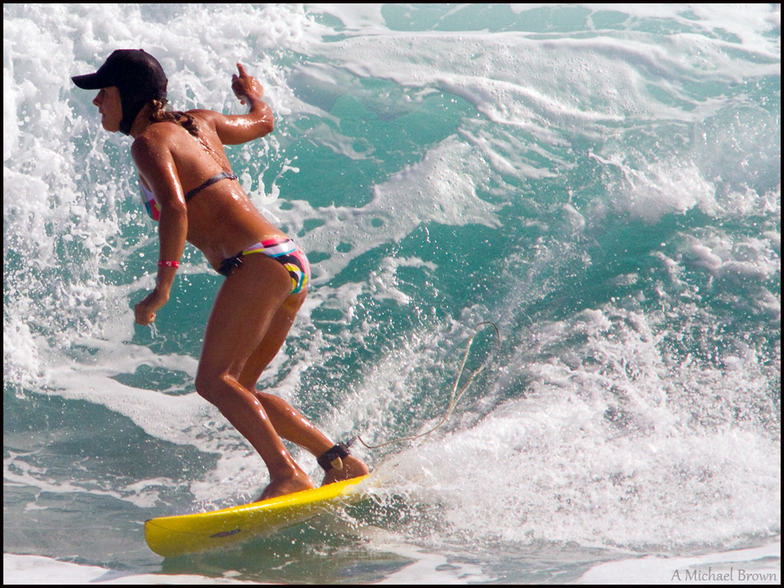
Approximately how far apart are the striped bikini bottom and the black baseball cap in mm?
653

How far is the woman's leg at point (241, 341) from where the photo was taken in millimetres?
2182

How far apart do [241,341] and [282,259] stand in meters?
0.34

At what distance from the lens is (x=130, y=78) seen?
7.05 ft

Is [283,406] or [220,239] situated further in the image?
[283,406]

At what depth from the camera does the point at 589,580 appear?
77.8 inches

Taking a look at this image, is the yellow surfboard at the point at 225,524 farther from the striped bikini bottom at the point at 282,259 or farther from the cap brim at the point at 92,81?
the cap brim at the point at 92,81

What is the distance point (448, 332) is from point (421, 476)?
1.53 meters

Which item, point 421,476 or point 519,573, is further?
point 421,476

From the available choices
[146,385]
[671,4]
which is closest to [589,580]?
[146,385]

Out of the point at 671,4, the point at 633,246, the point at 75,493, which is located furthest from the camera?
the point at 671,4

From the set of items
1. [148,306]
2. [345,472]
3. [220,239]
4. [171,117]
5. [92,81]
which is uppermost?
[92,81]

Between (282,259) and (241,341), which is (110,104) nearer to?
(282,259)

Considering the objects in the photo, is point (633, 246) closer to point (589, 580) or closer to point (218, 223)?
point (589, 580)

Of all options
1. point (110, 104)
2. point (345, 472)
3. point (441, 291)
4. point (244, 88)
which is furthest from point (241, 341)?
point (441, 291)
